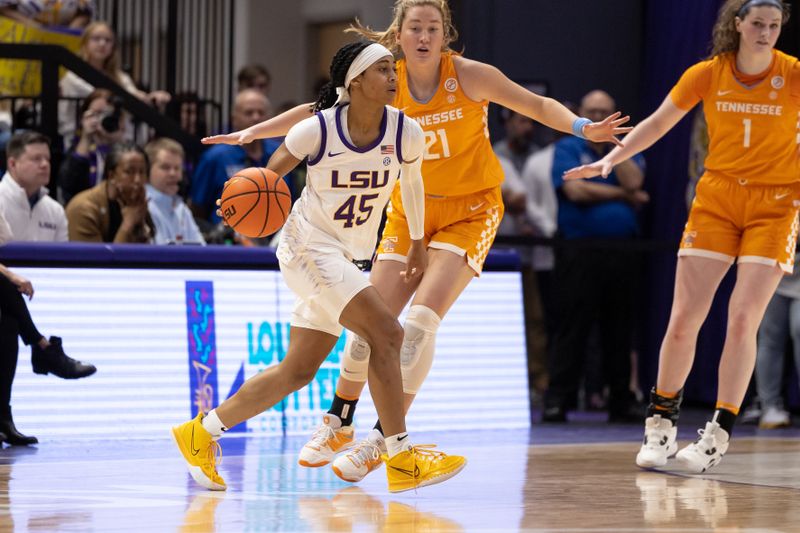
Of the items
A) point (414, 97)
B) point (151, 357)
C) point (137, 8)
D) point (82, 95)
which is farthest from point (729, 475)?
point (137, 8)

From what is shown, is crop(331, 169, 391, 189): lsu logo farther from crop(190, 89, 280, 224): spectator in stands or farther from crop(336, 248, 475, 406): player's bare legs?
crop(190, 89, 280, 224): spectator in stands

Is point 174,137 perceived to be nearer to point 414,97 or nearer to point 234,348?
point 234,348

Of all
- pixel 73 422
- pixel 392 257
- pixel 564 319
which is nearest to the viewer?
pixel 392 257

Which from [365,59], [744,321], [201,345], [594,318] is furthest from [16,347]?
[594,318]

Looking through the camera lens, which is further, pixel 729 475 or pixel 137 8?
pixel 137 8

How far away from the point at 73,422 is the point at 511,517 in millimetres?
3249

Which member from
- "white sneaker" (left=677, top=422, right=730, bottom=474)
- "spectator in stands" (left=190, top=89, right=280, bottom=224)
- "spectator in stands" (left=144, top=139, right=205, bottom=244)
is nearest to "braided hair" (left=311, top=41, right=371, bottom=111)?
"white sneaker" (left=677, top=422, right=730, bottom=474)

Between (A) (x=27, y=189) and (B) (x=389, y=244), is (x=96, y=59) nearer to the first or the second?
(A) (x=27, y=189)

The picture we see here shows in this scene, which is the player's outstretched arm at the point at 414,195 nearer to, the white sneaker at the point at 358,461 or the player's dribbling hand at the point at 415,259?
the player's dribbling hand at the point at 415,259

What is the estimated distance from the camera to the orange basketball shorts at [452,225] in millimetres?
5504

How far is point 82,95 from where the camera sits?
953 centimetres

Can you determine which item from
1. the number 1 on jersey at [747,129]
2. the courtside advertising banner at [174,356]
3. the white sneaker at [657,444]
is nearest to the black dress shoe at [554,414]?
the courtside advertising banner at [174,356]

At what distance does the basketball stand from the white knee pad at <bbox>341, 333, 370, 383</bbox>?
738mm

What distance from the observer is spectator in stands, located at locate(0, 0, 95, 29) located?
927 cm
